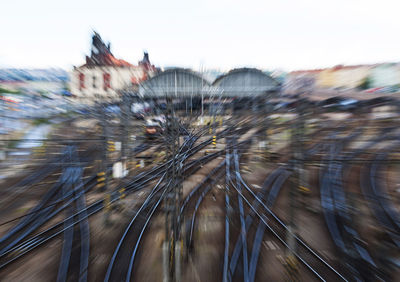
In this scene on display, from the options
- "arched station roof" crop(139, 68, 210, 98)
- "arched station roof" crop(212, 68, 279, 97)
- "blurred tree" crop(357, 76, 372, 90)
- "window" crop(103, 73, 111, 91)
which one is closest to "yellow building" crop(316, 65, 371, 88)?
"blurred tree" crop(357, 76, 372, 90)

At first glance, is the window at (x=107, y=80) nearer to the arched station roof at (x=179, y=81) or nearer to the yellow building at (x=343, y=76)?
the yellow building at (x=343, y=76)

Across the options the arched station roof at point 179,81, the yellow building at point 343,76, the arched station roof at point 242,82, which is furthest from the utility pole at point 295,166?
the arched station roof at point 179,81

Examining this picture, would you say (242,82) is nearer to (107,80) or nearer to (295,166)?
(107,80)

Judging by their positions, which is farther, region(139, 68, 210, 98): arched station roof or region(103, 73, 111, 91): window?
region(139, 68, 210, 98): arched station roof

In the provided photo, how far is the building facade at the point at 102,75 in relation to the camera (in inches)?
148

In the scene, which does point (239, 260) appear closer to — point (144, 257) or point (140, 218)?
point (144, 257)

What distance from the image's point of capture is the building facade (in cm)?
376

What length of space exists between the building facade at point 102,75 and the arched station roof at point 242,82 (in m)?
5.55

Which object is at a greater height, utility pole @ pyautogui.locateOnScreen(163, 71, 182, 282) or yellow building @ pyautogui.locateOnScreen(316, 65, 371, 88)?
yellow building @ pyautogui.locateOnScreen(316, 65, 371, 88)

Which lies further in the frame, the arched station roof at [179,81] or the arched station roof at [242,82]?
the arched station roof at [179,81]

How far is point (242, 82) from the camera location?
10.1 metres

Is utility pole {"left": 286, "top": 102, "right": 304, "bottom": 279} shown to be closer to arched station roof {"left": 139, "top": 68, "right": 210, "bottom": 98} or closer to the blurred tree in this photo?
the blurred tree

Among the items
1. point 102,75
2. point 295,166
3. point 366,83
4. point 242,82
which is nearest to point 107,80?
point 102,75

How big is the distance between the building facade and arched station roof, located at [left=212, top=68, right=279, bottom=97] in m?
5.55
